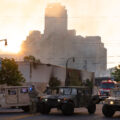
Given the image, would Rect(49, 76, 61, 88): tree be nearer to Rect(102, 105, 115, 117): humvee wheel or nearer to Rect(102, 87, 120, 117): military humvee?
Rect(102, 87, 120, 117): military humvee

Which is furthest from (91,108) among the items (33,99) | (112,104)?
(33,99)

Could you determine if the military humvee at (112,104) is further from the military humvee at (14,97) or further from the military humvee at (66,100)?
the military humvee at (14,97)

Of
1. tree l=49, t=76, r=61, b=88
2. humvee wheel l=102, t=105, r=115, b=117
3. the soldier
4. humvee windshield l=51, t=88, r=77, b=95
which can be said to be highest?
tree l=49, t=76, r=61, b=88

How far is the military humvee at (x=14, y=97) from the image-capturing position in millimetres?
23688

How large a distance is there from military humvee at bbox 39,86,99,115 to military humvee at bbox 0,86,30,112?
195cm

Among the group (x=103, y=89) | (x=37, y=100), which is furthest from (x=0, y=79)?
(x=37, y=100)

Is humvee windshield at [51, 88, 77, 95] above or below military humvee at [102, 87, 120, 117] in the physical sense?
above

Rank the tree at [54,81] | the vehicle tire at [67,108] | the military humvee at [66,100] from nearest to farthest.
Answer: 1. the vehicle tire at [67,108]
2. the military humvee at [66,100]
3. the tree at [54,81]

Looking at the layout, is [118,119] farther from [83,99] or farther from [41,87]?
[41,87]

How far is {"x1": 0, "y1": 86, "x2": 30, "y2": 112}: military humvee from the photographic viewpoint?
23688mm

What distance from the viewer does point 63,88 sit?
23047 millimetres

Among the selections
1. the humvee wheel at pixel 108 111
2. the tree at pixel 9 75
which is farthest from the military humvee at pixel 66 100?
the tree at pixel 9 75

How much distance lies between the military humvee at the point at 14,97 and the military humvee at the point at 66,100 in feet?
6.41

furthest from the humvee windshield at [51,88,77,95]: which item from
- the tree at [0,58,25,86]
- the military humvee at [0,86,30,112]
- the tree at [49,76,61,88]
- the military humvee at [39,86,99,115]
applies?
the tree at [49,76,61,88]
